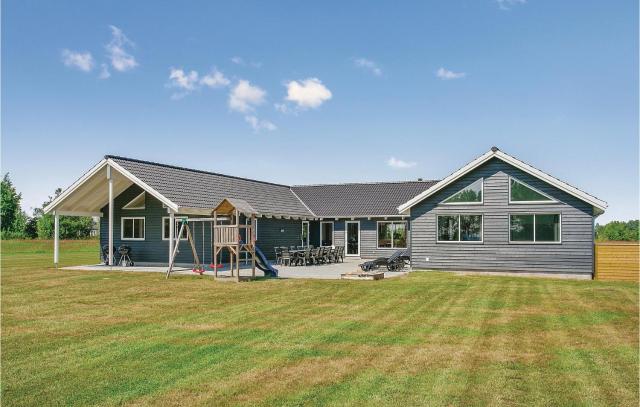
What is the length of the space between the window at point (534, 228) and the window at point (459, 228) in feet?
4.20

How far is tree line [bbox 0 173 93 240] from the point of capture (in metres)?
60.2

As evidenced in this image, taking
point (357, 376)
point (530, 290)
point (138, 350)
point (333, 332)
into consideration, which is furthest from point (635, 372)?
point (530, 290)

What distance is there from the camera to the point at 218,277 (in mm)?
18234

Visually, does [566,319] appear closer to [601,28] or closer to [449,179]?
[601,28]

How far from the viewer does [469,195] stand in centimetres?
2080

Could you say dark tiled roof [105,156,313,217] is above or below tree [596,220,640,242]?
above

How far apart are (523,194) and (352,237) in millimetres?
12124

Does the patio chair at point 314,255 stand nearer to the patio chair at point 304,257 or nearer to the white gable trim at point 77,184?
the patio chair at point 304,257

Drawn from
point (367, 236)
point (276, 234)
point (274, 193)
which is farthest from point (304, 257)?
point (274, 193)

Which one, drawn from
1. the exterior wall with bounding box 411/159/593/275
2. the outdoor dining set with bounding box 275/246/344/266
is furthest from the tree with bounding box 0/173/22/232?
the exterior wall with bounding box 411/159/593/275

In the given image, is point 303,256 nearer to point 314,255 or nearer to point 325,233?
point 314,255

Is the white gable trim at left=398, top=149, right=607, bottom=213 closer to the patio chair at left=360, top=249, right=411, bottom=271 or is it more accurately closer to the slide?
the patio chair at left=360, top=249, right=411, bottom=271

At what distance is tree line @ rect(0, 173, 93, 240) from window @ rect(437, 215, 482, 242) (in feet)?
172

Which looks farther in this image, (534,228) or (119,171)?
(119,171)
